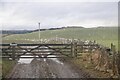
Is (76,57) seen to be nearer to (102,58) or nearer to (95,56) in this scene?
(95,56)

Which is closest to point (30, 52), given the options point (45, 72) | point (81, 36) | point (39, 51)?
point (39, 51)

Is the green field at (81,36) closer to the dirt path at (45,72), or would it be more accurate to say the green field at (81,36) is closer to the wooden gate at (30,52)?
the wooden gate at (30,52)

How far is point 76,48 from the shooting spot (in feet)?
75.6

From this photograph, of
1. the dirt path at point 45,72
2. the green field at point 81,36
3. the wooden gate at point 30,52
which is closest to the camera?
the dirt path at point 45,72

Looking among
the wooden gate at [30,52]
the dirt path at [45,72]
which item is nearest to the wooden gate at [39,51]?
the wooden gate at [30,52]

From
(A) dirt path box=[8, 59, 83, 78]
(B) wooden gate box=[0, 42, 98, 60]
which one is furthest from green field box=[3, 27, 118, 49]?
(A) dirt path box=[8, 59, 83, 78]

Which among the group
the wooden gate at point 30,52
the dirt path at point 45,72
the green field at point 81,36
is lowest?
the dirt path at point 45,72

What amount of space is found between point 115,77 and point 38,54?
9.93m

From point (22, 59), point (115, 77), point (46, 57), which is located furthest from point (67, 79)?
point (22, 59)

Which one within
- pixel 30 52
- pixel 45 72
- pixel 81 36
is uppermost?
pixel 81 36

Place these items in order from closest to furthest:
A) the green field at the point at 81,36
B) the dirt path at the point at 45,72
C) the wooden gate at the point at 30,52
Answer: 1. the dirt path at the point at 45,72
2. the wooden gate at the point at 30,52
3. the green field at the point at 81,36

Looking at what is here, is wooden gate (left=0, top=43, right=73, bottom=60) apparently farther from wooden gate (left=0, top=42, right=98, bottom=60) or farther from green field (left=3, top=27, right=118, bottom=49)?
green field (left=3, top=27, right=118, bottom=49)

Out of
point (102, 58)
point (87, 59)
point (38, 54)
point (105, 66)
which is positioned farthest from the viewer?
point (38, 54)

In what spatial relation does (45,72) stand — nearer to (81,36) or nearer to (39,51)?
(39,51)
